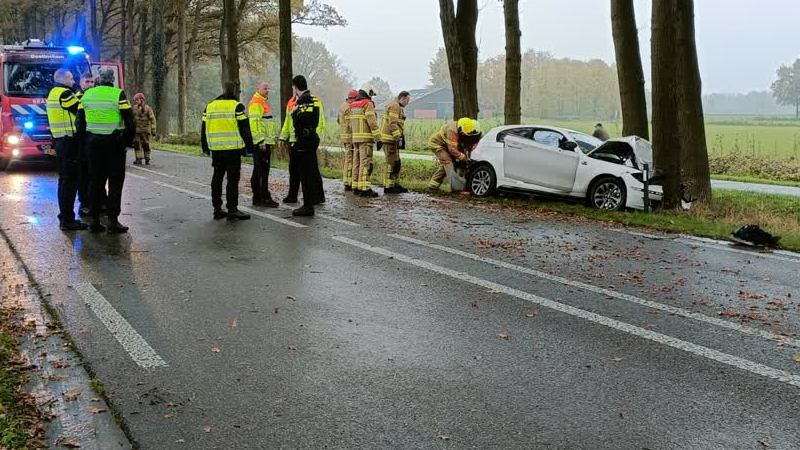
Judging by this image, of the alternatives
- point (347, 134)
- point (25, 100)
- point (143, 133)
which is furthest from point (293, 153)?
point (143, 133)

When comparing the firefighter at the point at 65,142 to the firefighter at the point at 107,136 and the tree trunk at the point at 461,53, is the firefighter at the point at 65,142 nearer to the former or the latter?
the firefighter at the point at 107,136

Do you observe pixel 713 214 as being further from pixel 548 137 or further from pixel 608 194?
pixel 548 137

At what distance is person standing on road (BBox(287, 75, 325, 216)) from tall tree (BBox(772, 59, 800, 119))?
14984 cm

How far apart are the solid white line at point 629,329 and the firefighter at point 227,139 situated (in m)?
3.61

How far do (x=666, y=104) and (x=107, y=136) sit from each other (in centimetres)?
902

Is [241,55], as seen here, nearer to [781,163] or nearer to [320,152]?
[320,152]

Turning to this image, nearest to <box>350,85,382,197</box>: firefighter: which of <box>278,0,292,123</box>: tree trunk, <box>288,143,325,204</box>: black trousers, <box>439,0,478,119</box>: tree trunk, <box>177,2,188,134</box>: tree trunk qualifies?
<box>288,143,325,204</box>: black trousers

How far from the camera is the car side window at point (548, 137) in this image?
533 inches

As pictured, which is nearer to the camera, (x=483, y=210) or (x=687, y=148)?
(x=483, y=210)

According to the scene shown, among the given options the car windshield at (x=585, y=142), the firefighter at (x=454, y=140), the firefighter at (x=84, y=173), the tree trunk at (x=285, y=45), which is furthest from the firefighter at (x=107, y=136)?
the tree trunk at (x=285, y=45)

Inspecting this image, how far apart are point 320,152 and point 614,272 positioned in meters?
16.8

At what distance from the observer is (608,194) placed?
507 inches

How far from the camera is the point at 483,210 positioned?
494 inches

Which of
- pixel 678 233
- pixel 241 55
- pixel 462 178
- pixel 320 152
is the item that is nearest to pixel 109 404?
pixel 678 233
